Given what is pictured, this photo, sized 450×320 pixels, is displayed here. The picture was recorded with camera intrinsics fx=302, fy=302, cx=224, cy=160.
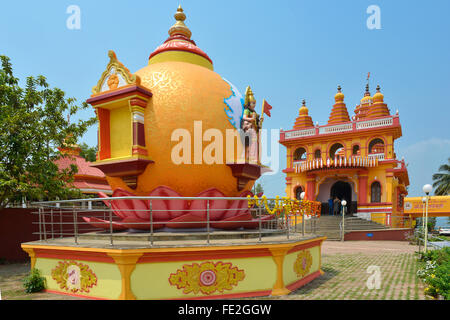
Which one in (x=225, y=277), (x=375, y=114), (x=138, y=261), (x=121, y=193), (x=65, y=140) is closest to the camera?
(x=138, y=261)

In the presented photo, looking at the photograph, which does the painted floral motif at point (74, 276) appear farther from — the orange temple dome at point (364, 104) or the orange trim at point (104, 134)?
the orange temple dome at point (364, 104)

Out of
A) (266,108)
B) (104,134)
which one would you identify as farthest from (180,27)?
(104,134)

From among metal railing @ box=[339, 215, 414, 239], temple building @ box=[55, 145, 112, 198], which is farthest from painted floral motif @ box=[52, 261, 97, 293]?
metal railing @ box=[339, 215, 414, 239]

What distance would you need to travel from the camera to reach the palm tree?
3806 cm

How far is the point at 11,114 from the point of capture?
35.3ft

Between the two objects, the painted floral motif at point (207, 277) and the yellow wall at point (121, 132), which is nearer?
the painted floral motif at point (207, 277)

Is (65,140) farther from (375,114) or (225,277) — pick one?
(375,114)

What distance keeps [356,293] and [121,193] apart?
595cm

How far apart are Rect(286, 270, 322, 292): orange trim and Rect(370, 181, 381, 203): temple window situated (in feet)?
55.3

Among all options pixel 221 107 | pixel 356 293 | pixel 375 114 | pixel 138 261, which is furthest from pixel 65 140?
pixel 375 114

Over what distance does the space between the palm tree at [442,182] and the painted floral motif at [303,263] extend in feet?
128

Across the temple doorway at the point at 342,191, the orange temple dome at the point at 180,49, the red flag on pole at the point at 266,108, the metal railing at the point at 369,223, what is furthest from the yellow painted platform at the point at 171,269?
the temple doorway at the point at 342,191

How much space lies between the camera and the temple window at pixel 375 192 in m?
22.8

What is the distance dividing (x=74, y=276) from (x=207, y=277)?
2.79m
